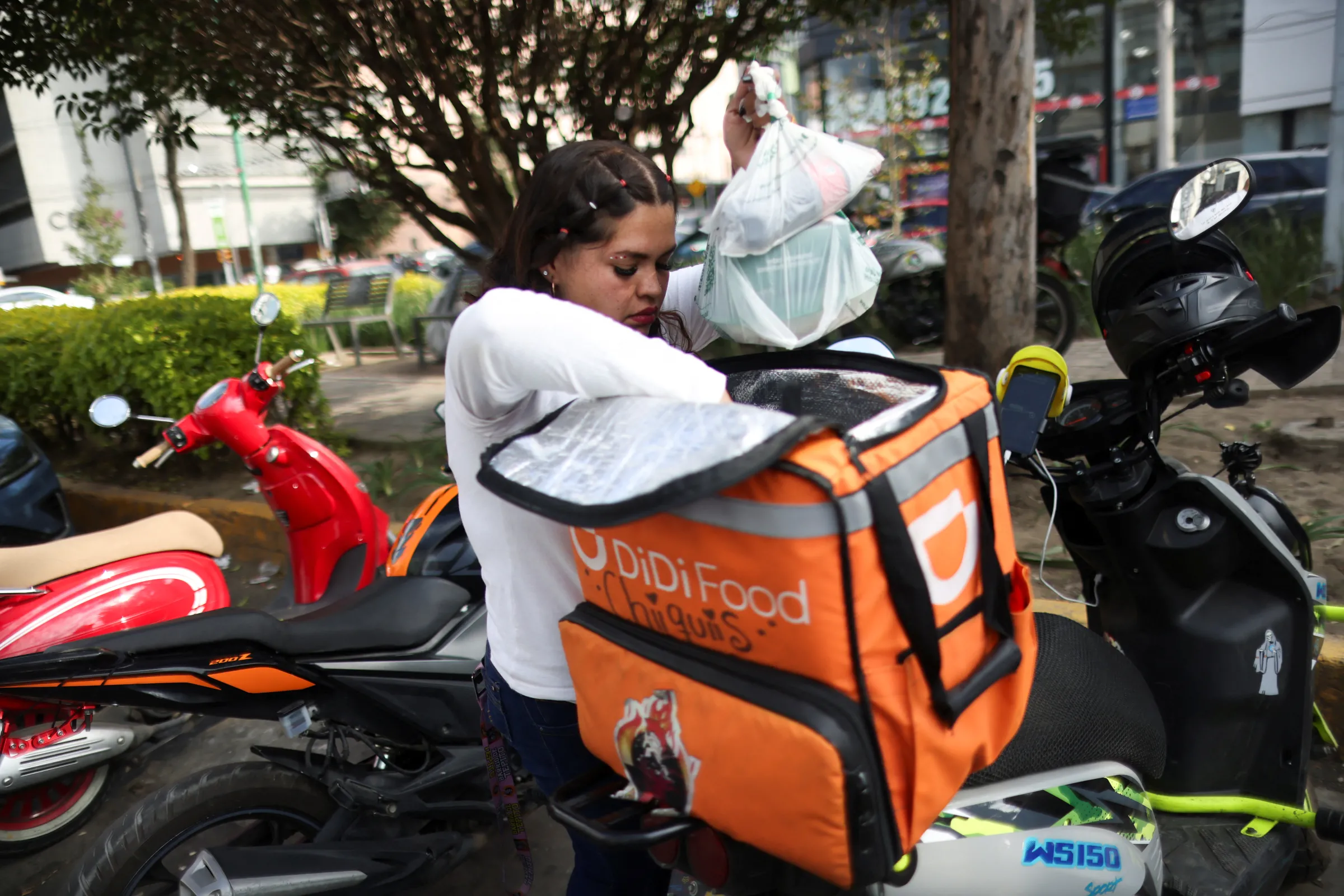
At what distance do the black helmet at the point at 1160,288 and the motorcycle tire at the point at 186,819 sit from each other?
1.93m

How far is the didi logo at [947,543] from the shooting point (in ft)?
3.10

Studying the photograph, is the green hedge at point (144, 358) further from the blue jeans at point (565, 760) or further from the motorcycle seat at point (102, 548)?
the blue jeans at point (565, 760)

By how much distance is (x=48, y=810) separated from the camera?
2820mm

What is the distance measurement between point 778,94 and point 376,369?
30.6ft

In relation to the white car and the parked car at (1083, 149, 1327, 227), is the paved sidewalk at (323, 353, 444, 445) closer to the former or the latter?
the parked car at (1083, 149, 1327, 227)

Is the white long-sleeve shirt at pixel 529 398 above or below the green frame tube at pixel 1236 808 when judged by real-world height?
above

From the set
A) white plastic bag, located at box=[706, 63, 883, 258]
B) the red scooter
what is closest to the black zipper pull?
white plastic bag, located at box=[706, 63, 883, 258]

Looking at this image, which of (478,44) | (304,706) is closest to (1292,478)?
(304,706)

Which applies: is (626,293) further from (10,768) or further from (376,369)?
(376,369)

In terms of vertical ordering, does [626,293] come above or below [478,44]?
below

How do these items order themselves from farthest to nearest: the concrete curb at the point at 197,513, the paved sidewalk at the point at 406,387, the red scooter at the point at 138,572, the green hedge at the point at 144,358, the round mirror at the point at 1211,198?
the paved sidewalk at the point at 406,387 < the green hedge at the point at 144,358 < the concrete curb at the point at 197,513 < the red scooter at the point at 138,572 < the round mirror at the point at 1211,198

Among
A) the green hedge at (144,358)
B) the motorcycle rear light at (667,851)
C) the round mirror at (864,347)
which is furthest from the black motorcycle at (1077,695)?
the green hedge at (144,358)

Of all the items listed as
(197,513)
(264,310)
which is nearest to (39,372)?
(197,513)

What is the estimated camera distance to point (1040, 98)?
772 inches
